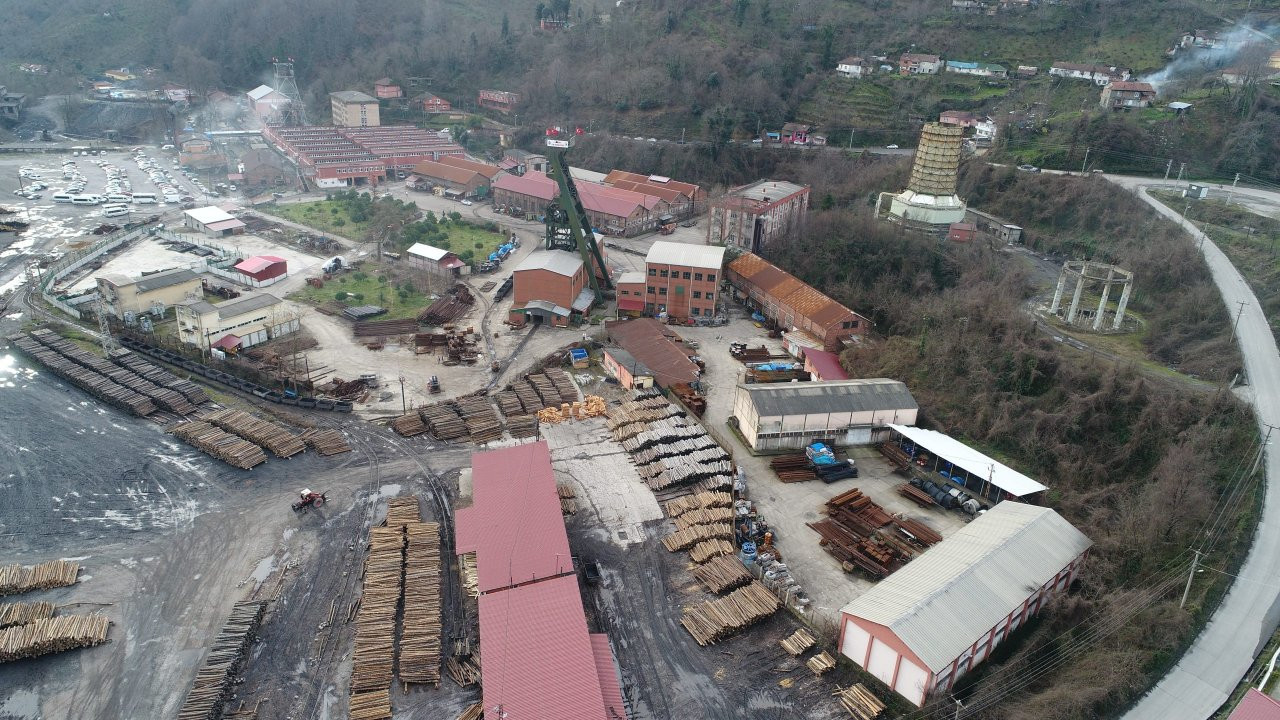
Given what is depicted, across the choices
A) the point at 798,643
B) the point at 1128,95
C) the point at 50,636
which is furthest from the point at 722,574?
the point at 1128,95

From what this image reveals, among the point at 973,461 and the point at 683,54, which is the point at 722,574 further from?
the point at 683,54

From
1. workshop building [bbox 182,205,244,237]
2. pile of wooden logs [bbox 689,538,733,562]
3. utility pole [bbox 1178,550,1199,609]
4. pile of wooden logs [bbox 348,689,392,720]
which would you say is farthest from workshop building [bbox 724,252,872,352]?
workshop building [bbox 182,205,244,237]

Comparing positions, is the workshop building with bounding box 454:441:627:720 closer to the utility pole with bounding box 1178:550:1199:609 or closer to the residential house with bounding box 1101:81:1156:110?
the utility pole with bounding box 1178:550:1199:609

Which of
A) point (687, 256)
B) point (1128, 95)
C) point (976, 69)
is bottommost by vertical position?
point (687, 256)

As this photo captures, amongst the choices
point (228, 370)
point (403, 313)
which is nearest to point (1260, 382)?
point (403, 313)

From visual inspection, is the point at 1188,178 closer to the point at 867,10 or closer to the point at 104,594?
the point at 867,10

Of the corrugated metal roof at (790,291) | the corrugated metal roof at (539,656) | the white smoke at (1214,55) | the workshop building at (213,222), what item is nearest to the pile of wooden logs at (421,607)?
the corrugated metal roof at (539,656)
